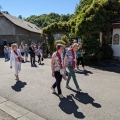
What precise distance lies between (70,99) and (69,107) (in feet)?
2.27

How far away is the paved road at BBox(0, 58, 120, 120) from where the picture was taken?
505 cm

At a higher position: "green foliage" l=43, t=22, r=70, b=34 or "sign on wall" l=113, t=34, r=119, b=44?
"green foliage" l=43, t=22, r=70, b=34

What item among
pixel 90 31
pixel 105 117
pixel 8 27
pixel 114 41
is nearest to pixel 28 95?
pixel 105 117

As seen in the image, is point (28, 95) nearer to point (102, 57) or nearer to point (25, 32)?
point (102, 57)

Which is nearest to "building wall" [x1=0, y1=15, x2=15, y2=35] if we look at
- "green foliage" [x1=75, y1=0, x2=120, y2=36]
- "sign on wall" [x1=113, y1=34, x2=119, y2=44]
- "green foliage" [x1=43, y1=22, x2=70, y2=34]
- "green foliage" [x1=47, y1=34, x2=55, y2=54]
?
"green foliage" [x1=47, y1=34, x2=55, y2=54]

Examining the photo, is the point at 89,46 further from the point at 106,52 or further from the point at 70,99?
the point at 70,99

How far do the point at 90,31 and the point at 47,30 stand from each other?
8.20 meters

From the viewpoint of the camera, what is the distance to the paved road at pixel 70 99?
505cm

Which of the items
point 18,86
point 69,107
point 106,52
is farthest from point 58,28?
point 69,107

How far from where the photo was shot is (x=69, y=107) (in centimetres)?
553

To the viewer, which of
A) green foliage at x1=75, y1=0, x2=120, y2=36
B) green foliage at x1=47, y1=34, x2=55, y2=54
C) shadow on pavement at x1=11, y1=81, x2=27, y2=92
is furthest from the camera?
green foliage at x1=47, y1=34, x2=55, y2=54

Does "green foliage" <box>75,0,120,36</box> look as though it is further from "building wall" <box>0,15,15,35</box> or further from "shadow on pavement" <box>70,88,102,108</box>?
"building wall" <box>0,15,15,35</box>

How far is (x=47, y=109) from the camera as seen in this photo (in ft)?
17.9

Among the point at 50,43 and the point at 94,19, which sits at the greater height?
the point at 94,19
